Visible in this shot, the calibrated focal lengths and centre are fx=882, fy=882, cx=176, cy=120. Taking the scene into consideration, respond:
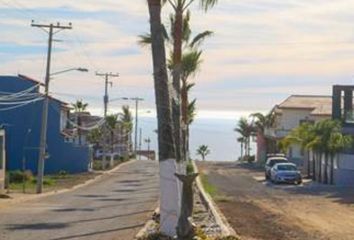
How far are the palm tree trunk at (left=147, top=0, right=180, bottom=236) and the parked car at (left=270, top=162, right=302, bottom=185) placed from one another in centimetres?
3930

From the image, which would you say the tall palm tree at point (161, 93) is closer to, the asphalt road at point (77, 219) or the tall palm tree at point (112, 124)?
the asphalt road at point (77, 219)

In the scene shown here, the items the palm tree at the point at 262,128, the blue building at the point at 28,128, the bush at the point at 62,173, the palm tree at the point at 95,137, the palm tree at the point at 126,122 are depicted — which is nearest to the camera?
the blue building at the point at 28,128

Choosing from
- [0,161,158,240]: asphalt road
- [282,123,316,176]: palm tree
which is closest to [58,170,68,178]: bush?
[282,123,316,176]: palm tree

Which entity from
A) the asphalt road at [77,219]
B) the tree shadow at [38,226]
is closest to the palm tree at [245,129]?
the asphalt road at [77,219]

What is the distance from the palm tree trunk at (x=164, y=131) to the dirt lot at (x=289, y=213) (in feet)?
11.8

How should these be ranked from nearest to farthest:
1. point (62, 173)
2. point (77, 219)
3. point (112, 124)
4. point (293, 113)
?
1. point (77, 219)
2. point (62, 173)
3. point (293, 113)
4. point (112, 124)

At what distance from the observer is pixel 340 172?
55281 mm

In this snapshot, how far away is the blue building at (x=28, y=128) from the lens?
7225 cm

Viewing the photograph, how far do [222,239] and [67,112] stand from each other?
73.2 metres

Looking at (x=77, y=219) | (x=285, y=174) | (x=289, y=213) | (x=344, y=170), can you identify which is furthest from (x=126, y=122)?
(x=77, y=219)

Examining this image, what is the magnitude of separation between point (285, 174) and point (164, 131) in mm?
40049

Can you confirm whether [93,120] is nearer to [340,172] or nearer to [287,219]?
[340,172]

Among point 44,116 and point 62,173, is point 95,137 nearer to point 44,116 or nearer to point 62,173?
point 62,173

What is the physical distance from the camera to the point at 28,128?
244 feet
